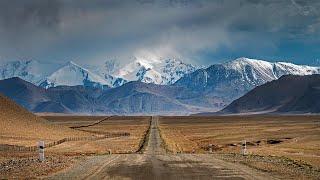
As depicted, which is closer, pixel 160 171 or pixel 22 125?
pixel 160 171

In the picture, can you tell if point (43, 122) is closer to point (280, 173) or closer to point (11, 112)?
point (11, 112)

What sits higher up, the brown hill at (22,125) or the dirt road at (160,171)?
the brown hill at (22,125)

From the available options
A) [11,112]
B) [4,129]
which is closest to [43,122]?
[11,112]

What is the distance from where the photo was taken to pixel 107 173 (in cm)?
3153

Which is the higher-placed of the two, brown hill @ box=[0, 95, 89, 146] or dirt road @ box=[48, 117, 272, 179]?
brown hill @ box=[0, 95, 89, 146]

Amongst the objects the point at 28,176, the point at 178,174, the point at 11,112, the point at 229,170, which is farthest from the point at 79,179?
the point at 11,112

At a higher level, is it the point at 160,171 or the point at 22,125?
the point at 22,125

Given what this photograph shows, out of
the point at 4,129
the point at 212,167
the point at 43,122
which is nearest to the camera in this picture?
the point at 212,167

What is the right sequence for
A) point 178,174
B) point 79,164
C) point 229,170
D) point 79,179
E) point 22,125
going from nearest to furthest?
point 79,179 → point 178,174 → point 229,170 → point 79,164 → point 22,125

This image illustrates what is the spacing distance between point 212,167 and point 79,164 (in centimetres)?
920

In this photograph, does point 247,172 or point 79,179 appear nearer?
point 79,179

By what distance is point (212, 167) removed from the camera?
35031 millimetres

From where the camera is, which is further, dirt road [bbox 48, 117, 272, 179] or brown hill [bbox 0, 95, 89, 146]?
brown hill [bbox 0, 95, 89, 146]

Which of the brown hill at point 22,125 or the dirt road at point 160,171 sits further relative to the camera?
the brown hill at point 22,125
